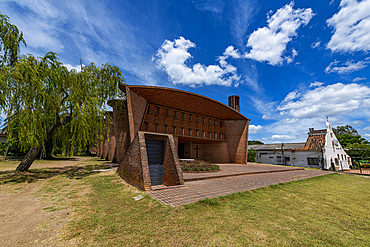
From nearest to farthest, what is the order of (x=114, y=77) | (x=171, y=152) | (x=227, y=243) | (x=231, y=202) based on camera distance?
1. (x=227, y=243)
2. (x=231, y=202)
3. (x=171, y=152)
4. (x=114, y=77)

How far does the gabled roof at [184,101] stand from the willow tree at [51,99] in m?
4.24

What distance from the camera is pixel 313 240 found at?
11.2 feet

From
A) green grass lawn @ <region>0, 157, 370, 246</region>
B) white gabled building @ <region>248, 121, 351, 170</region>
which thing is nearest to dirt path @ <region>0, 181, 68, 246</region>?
green grass lawn @ <region>0, 157, 370, 246</region>

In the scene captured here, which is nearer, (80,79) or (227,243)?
(227,243)

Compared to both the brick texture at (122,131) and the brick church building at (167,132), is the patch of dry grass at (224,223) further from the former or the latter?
the brick texture at (122,131)

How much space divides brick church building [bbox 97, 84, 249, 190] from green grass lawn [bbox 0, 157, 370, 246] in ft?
8.45

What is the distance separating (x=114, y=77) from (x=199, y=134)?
47.8 ft

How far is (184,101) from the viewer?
67.3ft

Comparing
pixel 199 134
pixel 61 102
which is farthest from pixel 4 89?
pixel 199 134

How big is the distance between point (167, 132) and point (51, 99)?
42.6 feet

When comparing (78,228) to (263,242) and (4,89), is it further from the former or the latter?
(4,89)

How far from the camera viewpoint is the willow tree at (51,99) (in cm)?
798

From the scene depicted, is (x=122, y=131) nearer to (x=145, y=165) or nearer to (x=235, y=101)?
(x=145, y=165)

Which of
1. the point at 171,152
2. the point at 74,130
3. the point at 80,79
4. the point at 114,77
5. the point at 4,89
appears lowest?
the point at 171,152
